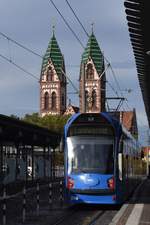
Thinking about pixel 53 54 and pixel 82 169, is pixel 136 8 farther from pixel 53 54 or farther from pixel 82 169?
pixel 53 54

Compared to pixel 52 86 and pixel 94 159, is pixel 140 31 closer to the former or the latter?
pixel 94 159

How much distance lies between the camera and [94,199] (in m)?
20.3

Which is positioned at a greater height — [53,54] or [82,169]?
[53,54]

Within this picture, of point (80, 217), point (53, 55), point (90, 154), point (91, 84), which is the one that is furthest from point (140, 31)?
point (53, 55)

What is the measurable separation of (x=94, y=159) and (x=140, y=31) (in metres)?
5.66

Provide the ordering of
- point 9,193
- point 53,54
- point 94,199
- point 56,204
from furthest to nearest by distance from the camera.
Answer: point 53,54
point 9,193
point 56,204
point 94,199

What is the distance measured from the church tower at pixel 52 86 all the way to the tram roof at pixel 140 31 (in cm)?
11508

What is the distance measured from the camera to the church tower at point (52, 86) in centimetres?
13800

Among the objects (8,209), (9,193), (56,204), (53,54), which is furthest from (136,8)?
(53,54)

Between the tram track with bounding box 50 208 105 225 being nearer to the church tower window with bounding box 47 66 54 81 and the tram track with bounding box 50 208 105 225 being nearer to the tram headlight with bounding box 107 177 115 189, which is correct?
the tram headlight with bounding box 107 177 115 189

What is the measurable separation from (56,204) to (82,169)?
3865 mm

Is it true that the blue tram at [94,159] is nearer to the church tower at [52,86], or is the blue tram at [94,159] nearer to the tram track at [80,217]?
the tram track at [80,217]

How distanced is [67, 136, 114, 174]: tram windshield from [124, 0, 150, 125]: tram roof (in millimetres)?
2837

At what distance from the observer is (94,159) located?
20422 mm
